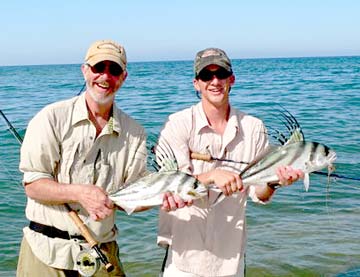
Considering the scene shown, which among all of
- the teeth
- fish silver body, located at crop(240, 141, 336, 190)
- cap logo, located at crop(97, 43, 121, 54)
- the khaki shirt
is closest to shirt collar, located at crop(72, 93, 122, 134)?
the khaki shirt

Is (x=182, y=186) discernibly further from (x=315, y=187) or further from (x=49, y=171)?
(x=315, y=187)

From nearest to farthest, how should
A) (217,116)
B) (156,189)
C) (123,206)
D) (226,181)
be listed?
(226,181)
(156,189)
(123,206)
(217,116)

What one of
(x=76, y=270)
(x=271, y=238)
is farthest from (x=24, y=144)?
(x=271, y=238)

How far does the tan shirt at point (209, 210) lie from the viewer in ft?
14.5

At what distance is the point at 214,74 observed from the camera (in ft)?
14.3

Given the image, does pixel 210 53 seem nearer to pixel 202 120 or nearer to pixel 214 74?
pixel 214 74

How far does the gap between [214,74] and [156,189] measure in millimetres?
1025

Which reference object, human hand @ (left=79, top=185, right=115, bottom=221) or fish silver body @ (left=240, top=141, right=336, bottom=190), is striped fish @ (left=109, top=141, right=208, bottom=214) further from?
fish silver body @ (left=240, top=141, right=336, bottom=190)

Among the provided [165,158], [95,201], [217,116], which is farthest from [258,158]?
[95,201]

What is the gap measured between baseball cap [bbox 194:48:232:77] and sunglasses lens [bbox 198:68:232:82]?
0.03 metres

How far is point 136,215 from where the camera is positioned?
9.47 meters

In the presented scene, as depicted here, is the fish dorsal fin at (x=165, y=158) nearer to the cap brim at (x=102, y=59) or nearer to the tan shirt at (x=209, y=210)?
the tan shirt at (x=209, y=210)

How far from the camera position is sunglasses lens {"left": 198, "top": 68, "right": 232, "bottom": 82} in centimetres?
436

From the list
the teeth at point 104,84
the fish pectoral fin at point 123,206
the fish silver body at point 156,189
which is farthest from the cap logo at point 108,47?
the fish pectoral fin at point 123,206
